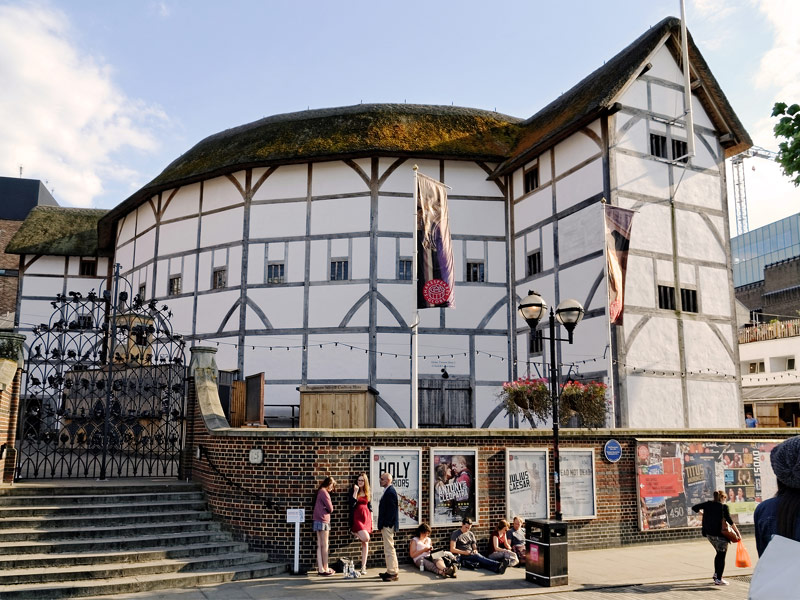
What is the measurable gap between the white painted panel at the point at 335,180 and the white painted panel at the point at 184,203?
16.6 feet

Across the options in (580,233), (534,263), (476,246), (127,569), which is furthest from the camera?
(476,246)

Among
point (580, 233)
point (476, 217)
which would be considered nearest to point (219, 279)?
point (476, 217)

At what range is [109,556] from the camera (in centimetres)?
1005

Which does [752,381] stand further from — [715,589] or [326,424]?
[715,589]

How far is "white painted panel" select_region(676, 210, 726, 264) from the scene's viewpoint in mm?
20441

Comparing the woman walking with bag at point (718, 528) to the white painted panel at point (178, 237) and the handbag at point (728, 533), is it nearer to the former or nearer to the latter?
the handbag at point (728, 533)

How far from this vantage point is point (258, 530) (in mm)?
11195

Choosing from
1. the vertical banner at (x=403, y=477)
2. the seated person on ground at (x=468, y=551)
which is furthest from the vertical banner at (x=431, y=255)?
the seated person on ground at (x=468, y=551)

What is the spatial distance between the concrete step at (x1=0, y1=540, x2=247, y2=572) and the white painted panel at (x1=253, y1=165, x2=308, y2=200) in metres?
15.2

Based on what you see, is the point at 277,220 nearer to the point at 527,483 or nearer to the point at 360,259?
the point at 360,259

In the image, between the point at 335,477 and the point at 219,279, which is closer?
the point at 335,477

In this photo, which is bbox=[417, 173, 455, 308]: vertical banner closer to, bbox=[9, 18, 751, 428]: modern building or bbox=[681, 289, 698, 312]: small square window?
bbox=[9, 18, 751, 428]: modern building

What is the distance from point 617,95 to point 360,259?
9.42m

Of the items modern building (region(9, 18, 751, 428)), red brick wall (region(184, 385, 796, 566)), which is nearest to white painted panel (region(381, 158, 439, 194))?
modern building (region(9, 18, 751, 428))
